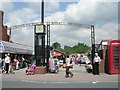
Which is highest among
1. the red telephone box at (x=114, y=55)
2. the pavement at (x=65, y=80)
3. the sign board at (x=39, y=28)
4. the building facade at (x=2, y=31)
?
the building facade at (x=2, y=31)

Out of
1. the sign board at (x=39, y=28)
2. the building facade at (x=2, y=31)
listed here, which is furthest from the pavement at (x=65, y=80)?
the building facade at (x=2, y=31)

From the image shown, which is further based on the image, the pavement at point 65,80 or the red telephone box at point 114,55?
the red telephone box at point 114,55

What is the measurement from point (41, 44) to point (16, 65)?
318 inches

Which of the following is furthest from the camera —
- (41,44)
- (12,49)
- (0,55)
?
(12,49)

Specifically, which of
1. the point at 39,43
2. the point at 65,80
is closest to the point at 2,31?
the point at 39,43

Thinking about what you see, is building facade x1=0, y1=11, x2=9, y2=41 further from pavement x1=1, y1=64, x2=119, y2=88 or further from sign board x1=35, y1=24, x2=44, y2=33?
pavement x1=1, y1=64, x2=119, y2=88

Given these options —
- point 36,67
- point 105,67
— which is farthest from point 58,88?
point 105,67

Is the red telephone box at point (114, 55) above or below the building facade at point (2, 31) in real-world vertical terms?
below

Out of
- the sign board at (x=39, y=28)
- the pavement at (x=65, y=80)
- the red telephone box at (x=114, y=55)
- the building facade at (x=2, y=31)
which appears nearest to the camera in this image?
the pavement at (x=65, y=80)

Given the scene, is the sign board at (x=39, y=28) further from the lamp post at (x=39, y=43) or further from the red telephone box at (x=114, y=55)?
the red telephone box at (x=114, y=55)

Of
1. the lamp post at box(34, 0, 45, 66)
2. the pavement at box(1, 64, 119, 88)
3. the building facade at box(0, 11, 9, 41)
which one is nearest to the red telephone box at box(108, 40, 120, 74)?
the pavement at box(1, 64, 119, 88)

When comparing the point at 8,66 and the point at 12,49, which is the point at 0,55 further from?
the point at 8,66

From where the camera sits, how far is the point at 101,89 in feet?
45.7

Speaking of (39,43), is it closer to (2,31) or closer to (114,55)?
(114,55)
